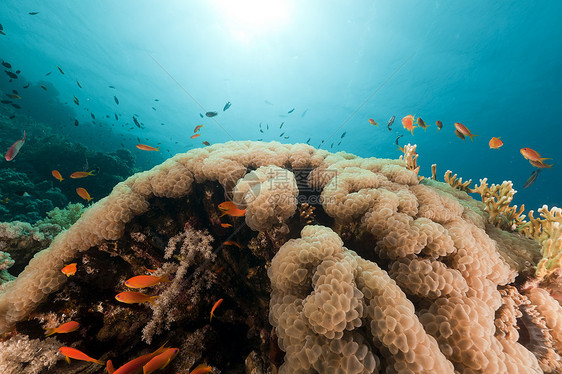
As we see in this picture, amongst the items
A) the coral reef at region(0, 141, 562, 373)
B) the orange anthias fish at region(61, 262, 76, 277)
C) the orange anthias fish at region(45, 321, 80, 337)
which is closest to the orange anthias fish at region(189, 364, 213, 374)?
the coral reef at region(0, 141, 562, 373)

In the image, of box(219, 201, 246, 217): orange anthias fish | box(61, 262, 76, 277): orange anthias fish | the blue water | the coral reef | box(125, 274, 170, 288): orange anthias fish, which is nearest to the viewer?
the coral reef

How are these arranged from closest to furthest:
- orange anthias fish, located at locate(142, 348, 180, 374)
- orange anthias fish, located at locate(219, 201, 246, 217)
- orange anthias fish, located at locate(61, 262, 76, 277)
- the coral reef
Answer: the coral reef < orange anthias fish, located at locate(142, 348, 180, 374) < orange anthias fish, located at locate(61, 262, 76, 277) < orange anthias fish, located at locate(219, 201, 246, 217)

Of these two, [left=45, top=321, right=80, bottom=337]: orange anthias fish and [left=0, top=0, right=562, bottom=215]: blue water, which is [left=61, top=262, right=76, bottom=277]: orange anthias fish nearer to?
[left=45, top=321, right=80, bottom=337]: orange anthias fish

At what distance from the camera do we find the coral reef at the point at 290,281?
1575 millimetres

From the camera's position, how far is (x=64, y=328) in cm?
213

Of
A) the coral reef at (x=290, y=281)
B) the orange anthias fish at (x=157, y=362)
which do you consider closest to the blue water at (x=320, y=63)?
the coral reef at (x=290, y=281)

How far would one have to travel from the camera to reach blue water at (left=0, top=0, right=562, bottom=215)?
27172mm

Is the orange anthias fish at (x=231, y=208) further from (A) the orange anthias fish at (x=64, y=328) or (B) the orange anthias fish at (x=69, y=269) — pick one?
(A) the orange anthias fish at (x=64, y=328)

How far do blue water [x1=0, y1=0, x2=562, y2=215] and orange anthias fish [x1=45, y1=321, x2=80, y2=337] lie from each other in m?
16.2

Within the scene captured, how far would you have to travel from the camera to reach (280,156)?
3.61 meters

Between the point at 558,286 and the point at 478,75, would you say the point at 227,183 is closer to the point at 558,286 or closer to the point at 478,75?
the point at 558,286

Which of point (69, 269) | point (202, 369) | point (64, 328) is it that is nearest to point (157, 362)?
point (202, 369)

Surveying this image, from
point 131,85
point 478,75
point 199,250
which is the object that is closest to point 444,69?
point 478,75

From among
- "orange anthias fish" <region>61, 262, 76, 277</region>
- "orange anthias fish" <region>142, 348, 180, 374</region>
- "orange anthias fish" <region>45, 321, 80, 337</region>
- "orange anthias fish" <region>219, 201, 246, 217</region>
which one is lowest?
"orange anthias fish" <region>45, 321, 80, 337</region>
